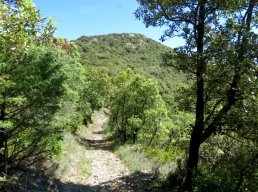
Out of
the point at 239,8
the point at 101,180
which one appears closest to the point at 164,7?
the point at 239,8

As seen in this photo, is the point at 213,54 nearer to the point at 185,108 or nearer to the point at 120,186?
the point at 185,108

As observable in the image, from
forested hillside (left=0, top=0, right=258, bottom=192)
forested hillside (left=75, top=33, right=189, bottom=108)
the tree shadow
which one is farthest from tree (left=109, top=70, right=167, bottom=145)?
forested hillside (left=75, top=33, right=189, bottom=108)

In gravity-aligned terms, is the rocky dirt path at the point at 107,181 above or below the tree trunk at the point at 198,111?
below

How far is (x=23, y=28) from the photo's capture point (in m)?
4.64

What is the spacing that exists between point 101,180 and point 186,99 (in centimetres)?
607

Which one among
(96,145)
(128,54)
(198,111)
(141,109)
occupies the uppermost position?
(128,54)

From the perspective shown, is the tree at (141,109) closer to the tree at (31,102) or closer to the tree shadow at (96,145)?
the tree shadow at (96,145)

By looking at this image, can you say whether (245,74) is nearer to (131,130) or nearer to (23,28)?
(23,28)

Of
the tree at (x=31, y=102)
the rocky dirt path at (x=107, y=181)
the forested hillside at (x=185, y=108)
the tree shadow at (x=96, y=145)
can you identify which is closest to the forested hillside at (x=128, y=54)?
the tree shadow at (x=96, y=145)

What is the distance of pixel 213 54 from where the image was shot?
30.6 ft

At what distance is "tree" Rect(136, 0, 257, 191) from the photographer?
899 cm

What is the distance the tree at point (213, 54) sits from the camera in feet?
29.5

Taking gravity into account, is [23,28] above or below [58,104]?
above

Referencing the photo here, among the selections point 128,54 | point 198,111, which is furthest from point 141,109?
point 128,54
